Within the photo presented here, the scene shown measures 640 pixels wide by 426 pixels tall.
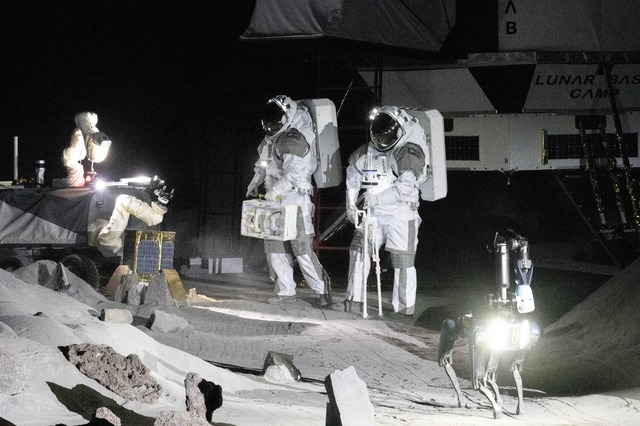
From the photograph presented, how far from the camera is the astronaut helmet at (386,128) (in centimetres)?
1142

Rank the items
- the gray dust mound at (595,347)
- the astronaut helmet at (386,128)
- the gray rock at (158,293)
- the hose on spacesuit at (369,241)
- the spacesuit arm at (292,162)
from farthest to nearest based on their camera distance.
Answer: the spacesuit arm at (292,162)
the hose on spacesuit at (369,241)
the astronaut helmet at (386,128)
the gray rock at (158,293)
the gray dust mound at (595,347)

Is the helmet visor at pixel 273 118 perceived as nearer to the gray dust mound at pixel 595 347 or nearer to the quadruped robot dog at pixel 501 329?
the gray dust mound at pixel 595 347

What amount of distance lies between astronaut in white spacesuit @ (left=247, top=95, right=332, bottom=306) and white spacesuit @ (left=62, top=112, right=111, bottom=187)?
7.70 ft

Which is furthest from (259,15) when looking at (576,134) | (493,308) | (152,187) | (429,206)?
(493,308)

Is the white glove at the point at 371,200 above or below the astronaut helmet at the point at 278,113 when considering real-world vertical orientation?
below

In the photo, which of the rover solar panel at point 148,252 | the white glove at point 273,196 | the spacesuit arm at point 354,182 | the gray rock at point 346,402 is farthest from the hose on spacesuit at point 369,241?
the gray rock at point 346,402

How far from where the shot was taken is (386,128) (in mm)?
11445

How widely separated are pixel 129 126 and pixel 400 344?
810 centimetres

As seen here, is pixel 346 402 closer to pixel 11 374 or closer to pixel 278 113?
pixel 11 374

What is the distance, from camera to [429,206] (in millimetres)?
16562

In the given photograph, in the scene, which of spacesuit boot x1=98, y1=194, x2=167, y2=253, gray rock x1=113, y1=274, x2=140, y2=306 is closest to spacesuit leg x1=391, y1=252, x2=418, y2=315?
gray rock x1=113, y1=274, x2=140, y2=306

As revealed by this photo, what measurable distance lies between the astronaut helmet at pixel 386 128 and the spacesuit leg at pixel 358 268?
3.97 ft

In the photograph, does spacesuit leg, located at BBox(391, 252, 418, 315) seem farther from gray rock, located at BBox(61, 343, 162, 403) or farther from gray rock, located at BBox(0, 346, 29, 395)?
gray rock, located at BBox(0, 346, 29, 395)

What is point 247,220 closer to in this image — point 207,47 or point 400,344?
point 400,344
